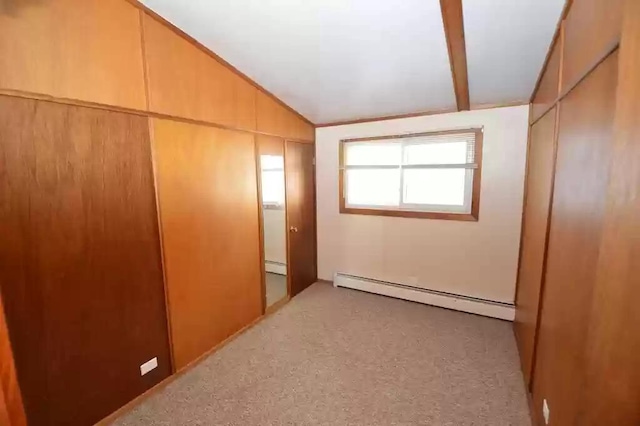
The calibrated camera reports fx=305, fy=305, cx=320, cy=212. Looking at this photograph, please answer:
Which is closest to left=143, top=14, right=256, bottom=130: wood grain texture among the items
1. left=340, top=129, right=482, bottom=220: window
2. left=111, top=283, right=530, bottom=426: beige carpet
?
left=340, top=129, right=482, bottom=220: window

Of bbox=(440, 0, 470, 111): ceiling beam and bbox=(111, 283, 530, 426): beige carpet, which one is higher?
bbox=(440, 0, 470, 111): ceiling beam

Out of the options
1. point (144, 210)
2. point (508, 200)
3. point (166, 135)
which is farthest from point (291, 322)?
point (508, 200)

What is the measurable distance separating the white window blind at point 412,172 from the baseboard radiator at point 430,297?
0.91 metres

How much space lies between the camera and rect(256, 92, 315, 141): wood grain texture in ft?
9.68

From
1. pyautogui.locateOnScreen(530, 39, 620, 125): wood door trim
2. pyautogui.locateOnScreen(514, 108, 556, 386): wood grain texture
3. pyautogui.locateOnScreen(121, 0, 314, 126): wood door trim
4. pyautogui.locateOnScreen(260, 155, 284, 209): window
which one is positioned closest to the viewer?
pyautogui.locateOnScreen(530, 39, 620, 125): wood door trim

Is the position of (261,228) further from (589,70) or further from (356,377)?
(589,70)

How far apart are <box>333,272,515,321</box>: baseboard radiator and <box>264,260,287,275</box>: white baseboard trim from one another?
784 mm

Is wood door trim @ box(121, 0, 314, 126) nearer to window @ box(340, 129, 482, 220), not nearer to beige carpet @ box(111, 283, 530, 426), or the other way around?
window @ box(340, 129, 482, 220)

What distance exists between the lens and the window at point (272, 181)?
3066 mm

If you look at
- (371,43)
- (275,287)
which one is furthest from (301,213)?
(371,43)

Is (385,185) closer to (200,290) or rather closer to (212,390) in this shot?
(200,290)

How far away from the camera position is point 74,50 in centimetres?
160

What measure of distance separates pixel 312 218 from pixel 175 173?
2042 millimetres

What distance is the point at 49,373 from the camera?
160 cm
